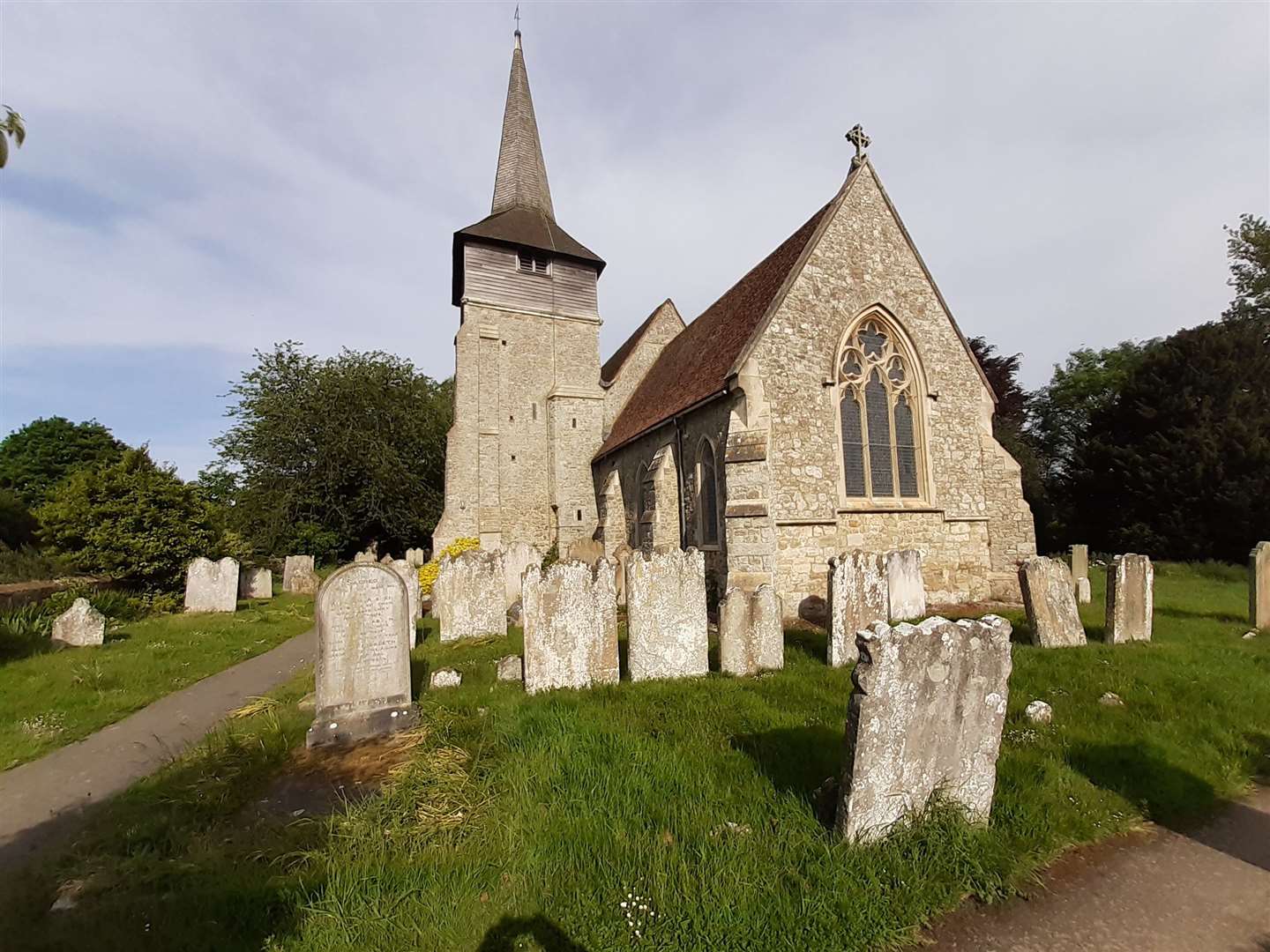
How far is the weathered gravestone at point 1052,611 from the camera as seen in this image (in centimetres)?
729

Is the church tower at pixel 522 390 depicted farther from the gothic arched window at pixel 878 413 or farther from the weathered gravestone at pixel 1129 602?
the weathered gravestone at pixel 1129 602

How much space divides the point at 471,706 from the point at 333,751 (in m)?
1.20

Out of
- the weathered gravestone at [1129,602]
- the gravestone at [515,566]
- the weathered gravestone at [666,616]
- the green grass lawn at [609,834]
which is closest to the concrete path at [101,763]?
the green grass lawn at [609,834]

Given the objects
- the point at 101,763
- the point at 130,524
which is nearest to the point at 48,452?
the point at 130,524

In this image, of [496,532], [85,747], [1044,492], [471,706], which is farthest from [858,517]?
[1044,492]

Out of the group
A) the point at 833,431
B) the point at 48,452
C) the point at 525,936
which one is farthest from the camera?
the point at 48,452

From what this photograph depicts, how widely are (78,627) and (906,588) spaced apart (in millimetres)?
13173

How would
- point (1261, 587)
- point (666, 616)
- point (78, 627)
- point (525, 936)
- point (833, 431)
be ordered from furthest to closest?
point (833, 431) → point (78, 627) → point (1261, 587) → point (666, 616) → point (525, 936)

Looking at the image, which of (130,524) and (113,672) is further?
(130,524)

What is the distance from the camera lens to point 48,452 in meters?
38.0

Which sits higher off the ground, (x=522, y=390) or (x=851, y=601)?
(x=522, y=390)

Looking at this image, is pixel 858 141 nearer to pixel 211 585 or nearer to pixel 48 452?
pixel 211 585

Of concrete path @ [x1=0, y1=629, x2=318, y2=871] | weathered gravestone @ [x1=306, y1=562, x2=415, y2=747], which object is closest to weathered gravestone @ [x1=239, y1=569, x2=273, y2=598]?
concrete path @ [x1=0, y1=629, x2=318, y2=871]

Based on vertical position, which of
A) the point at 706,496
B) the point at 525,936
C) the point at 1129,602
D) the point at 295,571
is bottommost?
the point at 525,936
